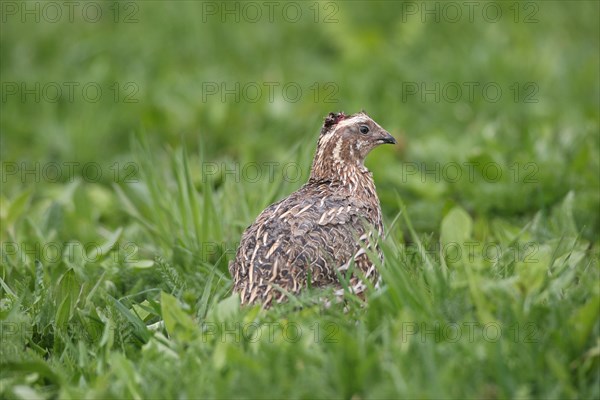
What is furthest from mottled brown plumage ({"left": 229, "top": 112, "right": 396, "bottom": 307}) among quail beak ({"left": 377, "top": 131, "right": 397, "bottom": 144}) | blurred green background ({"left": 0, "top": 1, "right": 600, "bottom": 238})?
blurred green background ({"left": 0, "top": 1, "right": 600, "bottom": 238})

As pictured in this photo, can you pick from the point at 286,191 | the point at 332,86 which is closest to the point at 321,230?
the point at 286,191

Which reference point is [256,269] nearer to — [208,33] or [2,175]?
[2,175]

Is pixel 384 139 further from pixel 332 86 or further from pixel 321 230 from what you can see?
pixel 332 86

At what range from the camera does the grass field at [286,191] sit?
4.17m

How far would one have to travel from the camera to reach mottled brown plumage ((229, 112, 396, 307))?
194 inches

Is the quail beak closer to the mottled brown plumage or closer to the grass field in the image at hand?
the mottled brown plumage

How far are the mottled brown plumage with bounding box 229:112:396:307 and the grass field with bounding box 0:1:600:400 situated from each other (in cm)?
20

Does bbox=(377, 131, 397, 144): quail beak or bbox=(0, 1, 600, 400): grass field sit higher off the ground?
bbox=(377, 131, 397, 144): quail beak

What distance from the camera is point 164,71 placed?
10.6 metres

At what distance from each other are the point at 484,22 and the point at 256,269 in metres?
7.02

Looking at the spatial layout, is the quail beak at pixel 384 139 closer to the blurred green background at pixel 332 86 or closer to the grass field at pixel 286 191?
the grass field at pixel 286 191

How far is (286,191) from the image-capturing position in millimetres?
6703

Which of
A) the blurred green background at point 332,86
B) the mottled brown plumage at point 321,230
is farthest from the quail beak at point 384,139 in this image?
the blurred green background at point 332,86

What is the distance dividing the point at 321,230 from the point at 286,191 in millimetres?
1547
